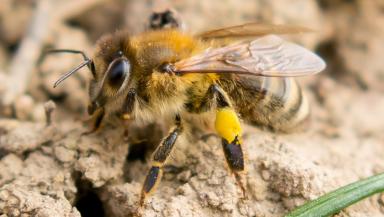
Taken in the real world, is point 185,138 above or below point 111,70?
below

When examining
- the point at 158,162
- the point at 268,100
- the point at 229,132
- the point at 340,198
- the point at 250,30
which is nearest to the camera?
the point at 340,198

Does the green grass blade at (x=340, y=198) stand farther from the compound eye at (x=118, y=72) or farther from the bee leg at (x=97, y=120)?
the bee leg at (x=97, y=120)

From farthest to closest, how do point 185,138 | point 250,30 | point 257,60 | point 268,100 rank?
point 250,30
point 268,100
point 257,60
point 185,138

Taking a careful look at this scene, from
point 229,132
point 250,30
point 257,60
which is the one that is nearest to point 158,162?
point 229,132

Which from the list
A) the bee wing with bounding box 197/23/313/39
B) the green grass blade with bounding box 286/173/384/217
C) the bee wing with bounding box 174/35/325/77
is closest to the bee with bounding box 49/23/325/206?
the bee wing with bounding box 174/35/325/77

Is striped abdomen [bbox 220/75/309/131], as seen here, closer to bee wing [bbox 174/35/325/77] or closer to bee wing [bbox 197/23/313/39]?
bee wing [bbox 174/35/325/77]

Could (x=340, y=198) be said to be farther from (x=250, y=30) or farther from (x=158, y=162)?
(x=250, y=30)
